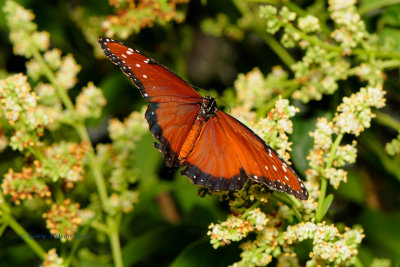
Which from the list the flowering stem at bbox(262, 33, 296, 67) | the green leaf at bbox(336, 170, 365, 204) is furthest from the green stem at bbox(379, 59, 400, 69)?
the green leaf at bbox(336, 170, 365, 204)

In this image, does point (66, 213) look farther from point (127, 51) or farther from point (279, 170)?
point (279, 170)

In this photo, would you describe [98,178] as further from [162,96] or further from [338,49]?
[338,49]

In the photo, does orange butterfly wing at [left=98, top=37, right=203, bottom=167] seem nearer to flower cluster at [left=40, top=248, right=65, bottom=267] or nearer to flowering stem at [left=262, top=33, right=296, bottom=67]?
flower cluster at [left=40, top=248, right=65, bottom=267]

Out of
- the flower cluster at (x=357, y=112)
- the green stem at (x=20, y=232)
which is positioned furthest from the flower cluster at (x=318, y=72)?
the green stem at (x=20, y=232)

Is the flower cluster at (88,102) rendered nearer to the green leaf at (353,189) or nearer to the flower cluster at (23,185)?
the flower cluster at (23,185)

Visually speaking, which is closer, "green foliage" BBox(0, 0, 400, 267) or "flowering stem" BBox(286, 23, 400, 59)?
"green foliage" BBox(0, 0, 400, 267)

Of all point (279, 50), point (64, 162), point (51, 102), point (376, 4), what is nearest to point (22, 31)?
point (51, 102)
